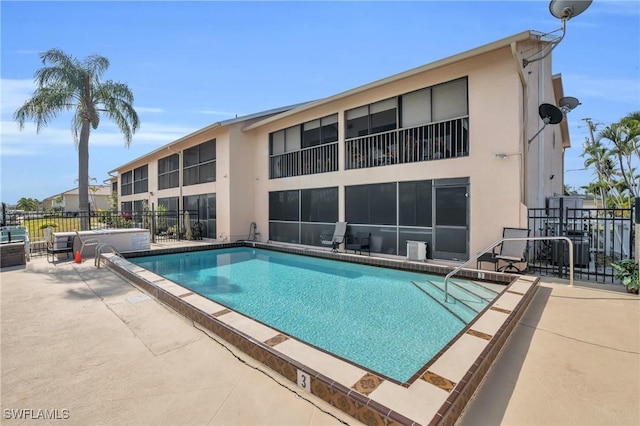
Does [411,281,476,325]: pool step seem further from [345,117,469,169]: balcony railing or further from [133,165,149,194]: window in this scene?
[133,165,149,194]: window

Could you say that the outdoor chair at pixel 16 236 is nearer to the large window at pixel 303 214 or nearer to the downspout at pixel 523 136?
the large window at pixel 303 214

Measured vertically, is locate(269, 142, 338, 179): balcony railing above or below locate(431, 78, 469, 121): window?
below

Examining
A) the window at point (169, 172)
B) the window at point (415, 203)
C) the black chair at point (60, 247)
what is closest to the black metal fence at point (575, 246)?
the window at point (415, 203)

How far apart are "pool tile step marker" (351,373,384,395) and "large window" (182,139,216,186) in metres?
14.7

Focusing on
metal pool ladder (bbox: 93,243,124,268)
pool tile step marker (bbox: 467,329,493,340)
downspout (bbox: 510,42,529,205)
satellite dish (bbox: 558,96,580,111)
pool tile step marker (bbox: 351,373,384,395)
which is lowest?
pool tile step marker (bbox: 467,329,493,340)

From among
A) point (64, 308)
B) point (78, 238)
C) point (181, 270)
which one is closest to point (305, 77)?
point (181, 270)

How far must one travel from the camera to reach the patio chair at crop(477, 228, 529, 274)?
7305 mm

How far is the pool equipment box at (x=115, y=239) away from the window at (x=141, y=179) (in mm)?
13616

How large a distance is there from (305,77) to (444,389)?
557 inches

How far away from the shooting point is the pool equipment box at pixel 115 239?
10.4 meters

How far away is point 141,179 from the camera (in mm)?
25219

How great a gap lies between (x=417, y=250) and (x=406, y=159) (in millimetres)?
2942

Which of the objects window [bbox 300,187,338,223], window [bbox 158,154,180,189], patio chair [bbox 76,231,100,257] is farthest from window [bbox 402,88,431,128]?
window [bbox 158,154,180,189]

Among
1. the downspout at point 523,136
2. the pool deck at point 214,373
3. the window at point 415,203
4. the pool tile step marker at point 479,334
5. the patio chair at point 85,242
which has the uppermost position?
the downspout at point 523,136
